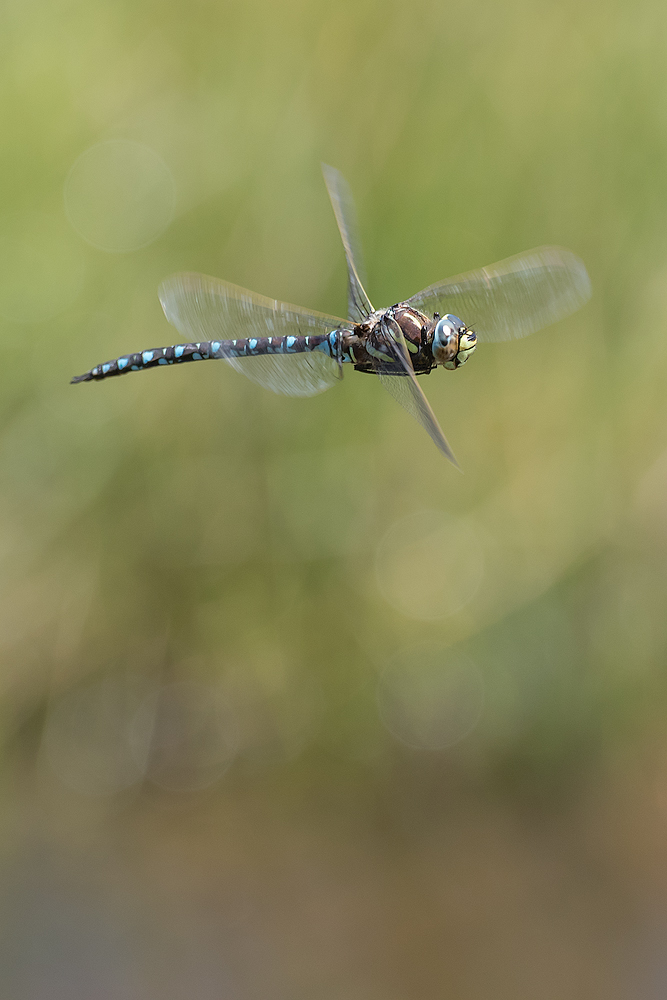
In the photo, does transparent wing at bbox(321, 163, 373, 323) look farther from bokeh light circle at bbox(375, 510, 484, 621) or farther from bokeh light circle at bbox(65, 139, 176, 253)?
bokeh light circle at bbox(375, 510, 484, 621)

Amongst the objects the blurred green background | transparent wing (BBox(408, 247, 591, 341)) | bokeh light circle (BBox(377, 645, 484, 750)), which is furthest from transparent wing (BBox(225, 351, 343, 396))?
bokeh light circle (BBox(377, 645, 484, 750))

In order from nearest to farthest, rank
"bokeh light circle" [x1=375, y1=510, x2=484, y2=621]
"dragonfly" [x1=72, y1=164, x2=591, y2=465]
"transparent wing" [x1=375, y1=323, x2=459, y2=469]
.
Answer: "transparent wing" [x1=375, y1=323, x2=459, y2=469]
"dragonfly" [x1=72, y1=164, x2=591, y2=465]
"bokeh light circle" [x1=375, y1=510, x2=484, y2=621]

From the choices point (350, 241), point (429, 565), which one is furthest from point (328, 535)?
point (350, 241)

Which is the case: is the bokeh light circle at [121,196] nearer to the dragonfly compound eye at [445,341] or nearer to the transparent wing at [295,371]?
the transparent wing at [295,371]

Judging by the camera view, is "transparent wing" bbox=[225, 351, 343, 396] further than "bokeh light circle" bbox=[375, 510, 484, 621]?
No

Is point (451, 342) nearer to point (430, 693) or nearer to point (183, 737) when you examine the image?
point (430, 693)

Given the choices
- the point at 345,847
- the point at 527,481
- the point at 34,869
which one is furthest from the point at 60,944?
the point at 527,481
